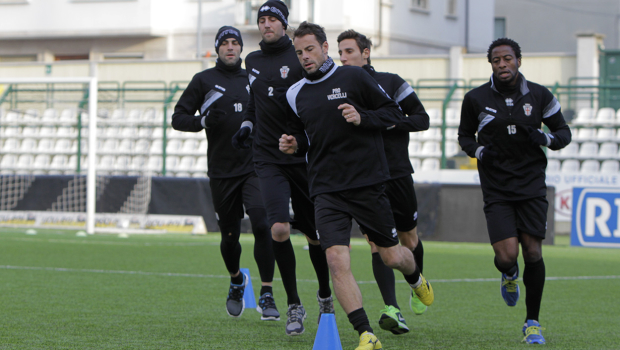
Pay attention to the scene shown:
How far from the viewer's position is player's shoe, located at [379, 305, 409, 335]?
5.62m

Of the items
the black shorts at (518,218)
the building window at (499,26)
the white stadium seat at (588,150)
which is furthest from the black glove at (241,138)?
the building window at (499,26)

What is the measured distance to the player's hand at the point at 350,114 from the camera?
16.0ft

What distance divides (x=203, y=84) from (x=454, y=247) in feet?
30.3

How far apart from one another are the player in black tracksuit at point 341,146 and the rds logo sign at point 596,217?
406 inches

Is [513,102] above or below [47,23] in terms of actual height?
below

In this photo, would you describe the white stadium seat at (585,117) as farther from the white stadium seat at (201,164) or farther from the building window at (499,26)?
the building window at (499,26)

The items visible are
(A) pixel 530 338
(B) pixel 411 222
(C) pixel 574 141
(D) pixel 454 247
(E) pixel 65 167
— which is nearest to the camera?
(A) pixel 530 338

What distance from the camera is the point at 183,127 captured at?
6727 mm

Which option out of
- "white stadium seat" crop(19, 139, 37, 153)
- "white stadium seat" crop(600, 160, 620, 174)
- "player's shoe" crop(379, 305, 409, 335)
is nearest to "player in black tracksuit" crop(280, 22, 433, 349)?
"player's shoe" crop(379, 305, 409, 335)

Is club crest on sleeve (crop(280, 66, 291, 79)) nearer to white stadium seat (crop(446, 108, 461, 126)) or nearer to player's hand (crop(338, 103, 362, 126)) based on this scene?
Result: player's hand (crop(338, 103, 362, 126))

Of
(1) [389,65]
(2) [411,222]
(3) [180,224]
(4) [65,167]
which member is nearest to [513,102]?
(2) [411,222]

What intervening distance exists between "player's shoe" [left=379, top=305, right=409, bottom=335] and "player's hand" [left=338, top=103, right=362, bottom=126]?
1.47m

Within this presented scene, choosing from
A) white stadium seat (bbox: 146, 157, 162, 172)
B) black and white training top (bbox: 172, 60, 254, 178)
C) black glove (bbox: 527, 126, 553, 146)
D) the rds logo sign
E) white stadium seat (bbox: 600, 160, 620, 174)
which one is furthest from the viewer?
white stadium seat (bbox: 146, 157, 162, 172)

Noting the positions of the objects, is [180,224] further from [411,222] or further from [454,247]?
[411,222]
